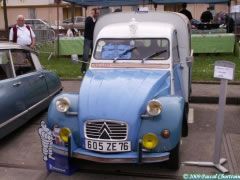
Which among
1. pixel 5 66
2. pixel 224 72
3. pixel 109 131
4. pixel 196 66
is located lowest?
pixel 196 66

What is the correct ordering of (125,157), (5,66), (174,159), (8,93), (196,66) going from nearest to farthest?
(125,157), (174,159), (8,93), (5,66), (196,66)

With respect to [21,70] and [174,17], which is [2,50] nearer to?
[21,70]

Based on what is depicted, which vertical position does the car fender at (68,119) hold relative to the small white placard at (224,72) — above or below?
below

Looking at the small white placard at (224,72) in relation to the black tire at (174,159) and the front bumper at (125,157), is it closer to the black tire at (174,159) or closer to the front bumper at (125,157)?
the black tire at (174,159)

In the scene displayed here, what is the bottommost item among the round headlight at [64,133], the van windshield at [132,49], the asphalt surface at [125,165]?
the asphalt surface at [125,165]

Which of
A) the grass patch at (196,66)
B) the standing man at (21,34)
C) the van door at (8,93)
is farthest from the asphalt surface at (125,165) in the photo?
the grass patch at (196,66)

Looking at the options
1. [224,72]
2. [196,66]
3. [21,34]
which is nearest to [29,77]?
[224,72]

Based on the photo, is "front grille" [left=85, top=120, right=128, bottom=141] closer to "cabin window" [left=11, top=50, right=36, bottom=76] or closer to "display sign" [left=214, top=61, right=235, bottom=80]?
"display sign" [left=214, top=61, right=235, bottom=80]

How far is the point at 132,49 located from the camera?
20.6 ft

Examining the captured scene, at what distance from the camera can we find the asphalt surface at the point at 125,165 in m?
5.15

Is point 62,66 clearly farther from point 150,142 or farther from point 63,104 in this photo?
point 150,142

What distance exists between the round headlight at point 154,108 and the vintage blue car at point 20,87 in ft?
7.76

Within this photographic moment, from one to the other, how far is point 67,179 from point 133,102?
4.06ft

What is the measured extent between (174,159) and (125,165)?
2.20ft
